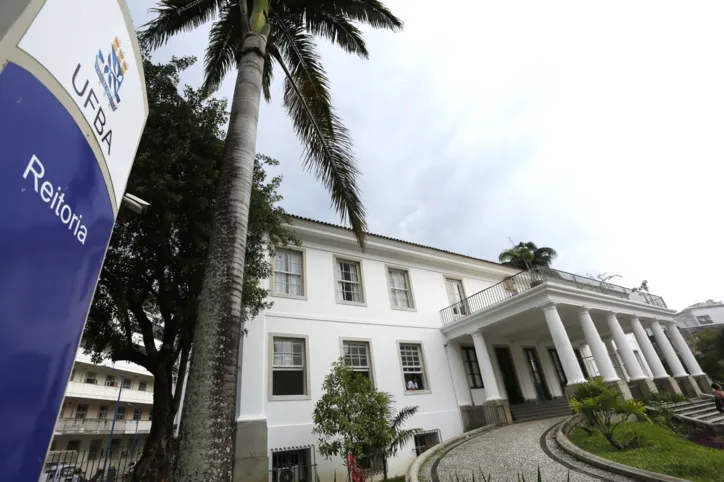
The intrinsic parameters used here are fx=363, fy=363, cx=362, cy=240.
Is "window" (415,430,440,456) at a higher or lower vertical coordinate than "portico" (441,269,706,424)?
lower

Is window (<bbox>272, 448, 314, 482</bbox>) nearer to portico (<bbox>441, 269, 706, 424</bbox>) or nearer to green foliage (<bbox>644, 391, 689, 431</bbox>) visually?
portico (<bbox>441, 269, 706, 424</bbox>)

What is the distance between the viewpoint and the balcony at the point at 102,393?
30.2m

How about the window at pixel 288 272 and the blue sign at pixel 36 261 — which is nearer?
the blue sign at pixel 36 261

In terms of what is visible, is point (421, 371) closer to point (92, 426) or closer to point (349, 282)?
point (349, 282)

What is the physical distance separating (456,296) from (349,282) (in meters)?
5.65

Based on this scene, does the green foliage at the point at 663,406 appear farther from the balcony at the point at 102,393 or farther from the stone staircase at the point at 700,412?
the balcony at the point at 102,393

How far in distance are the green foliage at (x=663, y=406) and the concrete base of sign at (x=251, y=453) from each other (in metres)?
10.6

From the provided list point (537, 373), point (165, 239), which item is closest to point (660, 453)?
point (537, 373)

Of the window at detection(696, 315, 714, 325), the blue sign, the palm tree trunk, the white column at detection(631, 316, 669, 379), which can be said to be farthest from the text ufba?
the window at detection(696, 315, 714, 325)

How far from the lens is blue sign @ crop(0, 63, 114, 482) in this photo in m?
1.01

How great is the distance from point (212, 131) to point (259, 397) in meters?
6.81

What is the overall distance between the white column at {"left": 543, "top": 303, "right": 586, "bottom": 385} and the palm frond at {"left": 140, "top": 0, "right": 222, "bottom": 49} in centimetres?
1262

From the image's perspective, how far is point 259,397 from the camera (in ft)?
31.6

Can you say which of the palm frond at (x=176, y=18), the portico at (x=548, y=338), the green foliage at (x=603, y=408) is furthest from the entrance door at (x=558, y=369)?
the palm frond at (x=176, y=18)
